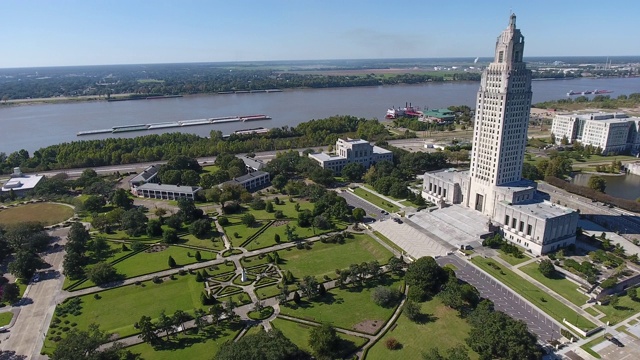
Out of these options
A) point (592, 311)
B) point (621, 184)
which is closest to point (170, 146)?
point (592, 311)

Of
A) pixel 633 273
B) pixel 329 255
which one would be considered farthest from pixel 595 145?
pixel 329 255

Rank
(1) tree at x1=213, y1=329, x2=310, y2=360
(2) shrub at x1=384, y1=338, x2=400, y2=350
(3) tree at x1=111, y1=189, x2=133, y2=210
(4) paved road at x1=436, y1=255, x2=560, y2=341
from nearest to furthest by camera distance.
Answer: (1) tree at x1=213, y1=329, x2=310, y2=360 → (2) shrub at x1=384, y1=338, x2=400, y2=350 → (4) paved road at x1=436, y1=255, x2=560, y2=341 → (3) tree at x1=111, y1=189, x2=133, y2=210

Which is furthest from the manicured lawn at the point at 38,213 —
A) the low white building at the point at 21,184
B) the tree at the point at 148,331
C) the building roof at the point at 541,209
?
the building roof at the point at 541,209

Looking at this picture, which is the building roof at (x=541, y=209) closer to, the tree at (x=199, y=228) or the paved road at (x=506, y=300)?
the paved road at (x=506, y=300)

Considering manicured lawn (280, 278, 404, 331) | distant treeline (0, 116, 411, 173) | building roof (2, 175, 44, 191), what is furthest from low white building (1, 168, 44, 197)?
manicured lawn (280, 278, 404, 331)

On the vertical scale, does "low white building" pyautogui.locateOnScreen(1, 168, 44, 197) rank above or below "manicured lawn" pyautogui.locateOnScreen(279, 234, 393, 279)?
above

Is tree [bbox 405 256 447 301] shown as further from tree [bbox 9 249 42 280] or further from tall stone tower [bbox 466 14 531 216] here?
tree [bbox 9 249 42 280]

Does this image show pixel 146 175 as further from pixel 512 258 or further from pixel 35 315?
pixel 512 258
